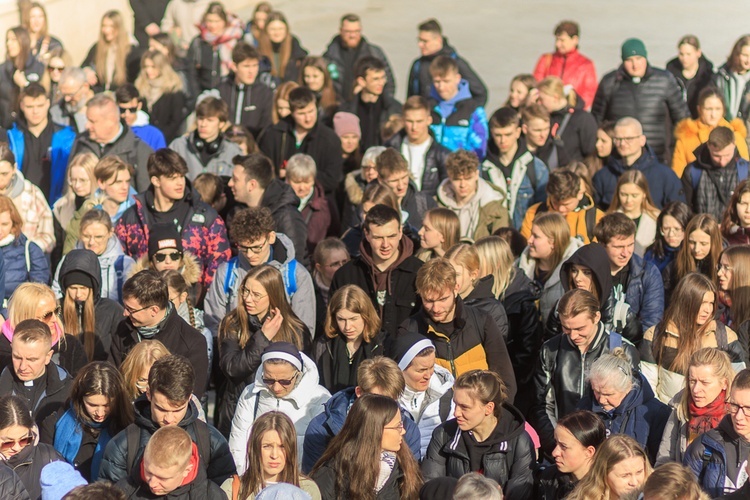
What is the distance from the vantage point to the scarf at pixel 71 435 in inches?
295

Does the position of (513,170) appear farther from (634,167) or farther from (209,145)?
(209,145)

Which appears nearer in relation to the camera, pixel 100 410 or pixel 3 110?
pixel 100 410

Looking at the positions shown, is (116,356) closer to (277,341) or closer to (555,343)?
(277,341)

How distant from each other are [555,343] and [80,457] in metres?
2.89

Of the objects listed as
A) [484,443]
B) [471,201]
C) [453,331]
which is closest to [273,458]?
[484,443]

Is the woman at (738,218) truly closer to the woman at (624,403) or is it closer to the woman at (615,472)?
the woman at (624,403)

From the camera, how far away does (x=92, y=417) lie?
7.47 meters

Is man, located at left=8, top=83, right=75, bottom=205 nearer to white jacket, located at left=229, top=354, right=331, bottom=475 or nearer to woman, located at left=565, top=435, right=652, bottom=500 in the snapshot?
white jacket, located at left=229, top=354, right=331, bottom=475

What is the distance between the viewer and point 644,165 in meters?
11.6

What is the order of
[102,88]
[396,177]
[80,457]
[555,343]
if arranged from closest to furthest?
[80,457], [555,343], [396,177], [102,88]

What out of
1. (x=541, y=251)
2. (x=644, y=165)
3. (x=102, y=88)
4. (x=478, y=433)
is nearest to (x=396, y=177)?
(x=541, y=251)

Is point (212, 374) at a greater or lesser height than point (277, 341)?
lesser

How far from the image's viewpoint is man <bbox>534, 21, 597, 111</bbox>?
47.6ft

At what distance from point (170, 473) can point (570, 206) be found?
482 centimetres
